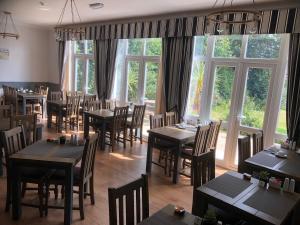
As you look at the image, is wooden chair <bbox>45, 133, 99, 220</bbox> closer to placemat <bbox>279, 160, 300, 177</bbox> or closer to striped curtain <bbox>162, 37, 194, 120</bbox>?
placemat <bbox>279, 160, 300, 177</bbox>

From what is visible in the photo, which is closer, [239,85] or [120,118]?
[239,85]

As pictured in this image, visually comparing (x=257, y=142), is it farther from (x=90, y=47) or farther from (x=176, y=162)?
(x=90, y=47)

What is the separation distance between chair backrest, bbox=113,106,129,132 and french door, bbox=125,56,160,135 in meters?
0.87

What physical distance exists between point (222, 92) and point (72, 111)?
11.9ft

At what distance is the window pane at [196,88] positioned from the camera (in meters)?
5.14

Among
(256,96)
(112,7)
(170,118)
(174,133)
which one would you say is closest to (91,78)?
(112,7)

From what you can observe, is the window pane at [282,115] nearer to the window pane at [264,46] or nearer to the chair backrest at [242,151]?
the window pane at [264,46]

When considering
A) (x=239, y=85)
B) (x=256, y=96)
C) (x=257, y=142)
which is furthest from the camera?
(x=239, y=85)

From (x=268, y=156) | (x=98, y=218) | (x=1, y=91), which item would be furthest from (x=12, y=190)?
(x=1, y=91)

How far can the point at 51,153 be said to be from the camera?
2.76 meters

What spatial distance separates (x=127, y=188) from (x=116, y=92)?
5.41m

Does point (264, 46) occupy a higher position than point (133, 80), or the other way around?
point (264, 46)

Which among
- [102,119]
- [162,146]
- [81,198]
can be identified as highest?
[102,119]

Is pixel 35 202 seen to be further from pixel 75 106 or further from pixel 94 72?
pixel 94 72
